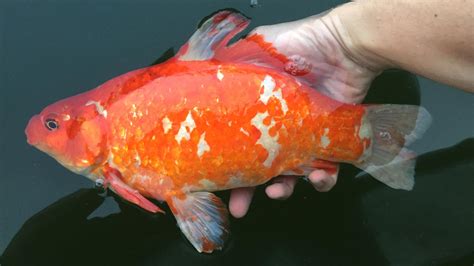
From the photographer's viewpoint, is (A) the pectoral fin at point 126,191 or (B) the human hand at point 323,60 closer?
(A) the pectoral fin at point 126,191

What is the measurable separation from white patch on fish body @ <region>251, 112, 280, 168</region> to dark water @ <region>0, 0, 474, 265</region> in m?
0.22

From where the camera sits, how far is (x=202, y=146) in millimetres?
1181

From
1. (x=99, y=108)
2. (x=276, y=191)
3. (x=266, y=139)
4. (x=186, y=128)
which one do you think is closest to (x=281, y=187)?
(x=276, y=191)

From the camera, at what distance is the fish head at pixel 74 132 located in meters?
1.19

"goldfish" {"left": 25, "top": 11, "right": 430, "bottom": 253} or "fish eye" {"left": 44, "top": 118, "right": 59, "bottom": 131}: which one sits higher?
"fish eye" {"left": 44, "top": 118, "right": 59, "bottom": 131}

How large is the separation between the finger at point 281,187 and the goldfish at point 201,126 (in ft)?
0.26

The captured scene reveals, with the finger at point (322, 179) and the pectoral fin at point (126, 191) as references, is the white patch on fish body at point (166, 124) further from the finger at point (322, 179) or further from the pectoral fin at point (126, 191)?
the finger at point (322, 179)

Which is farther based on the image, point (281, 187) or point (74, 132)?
point (281, 187)

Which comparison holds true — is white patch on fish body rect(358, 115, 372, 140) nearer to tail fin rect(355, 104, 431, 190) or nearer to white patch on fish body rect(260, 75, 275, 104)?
tail fin rect(355, 104, 431, 190)

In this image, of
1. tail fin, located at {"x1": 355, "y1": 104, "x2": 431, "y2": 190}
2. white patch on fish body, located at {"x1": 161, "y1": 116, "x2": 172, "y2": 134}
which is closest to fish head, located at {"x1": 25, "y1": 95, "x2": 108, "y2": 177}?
white patch on fish body, located at {"x1": 161, "y1": 116, "x2": 172, "y2": 134}

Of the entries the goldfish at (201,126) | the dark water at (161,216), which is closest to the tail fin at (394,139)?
the goldfish at (201,126)

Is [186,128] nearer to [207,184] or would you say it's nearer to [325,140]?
[207,184]

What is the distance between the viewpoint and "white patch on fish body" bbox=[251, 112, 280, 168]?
3.90ft

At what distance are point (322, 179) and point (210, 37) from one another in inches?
15.0
